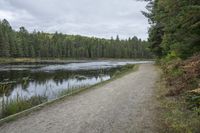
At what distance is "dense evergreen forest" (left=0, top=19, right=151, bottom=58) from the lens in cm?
7969

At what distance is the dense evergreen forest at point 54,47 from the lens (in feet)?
261

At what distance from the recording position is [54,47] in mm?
109562

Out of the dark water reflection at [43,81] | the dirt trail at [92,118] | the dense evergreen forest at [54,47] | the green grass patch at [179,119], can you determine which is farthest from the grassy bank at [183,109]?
the dense evergreen forest at [54,47]

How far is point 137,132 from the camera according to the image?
673 cm

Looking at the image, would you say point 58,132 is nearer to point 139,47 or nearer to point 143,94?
point 143,94

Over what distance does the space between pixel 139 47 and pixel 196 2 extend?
136 metres

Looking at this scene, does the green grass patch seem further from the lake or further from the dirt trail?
the lake

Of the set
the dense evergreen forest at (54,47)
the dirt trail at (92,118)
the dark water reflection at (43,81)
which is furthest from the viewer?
the dense evergreen forest at (54,47)

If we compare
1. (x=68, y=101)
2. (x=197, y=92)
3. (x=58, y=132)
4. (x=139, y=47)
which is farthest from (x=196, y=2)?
(x=139, y=47)

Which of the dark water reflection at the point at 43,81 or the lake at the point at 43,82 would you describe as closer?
the lake at the point at 43,82

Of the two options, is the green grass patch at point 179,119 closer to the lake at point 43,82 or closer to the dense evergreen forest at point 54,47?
the lake at point 43,82

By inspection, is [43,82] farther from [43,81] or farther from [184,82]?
[184,82]

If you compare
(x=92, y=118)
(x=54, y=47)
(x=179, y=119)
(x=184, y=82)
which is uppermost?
(x=54, y=47)

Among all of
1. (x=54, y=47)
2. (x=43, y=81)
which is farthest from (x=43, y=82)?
(x=54, y=47)
